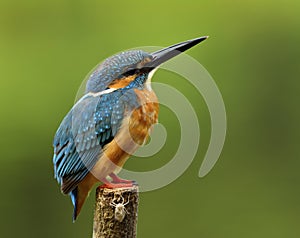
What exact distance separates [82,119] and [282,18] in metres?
→ 2.86

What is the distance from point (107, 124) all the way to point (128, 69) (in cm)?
23

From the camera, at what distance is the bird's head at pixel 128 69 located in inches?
121

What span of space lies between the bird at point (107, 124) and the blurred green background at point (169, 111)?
5.13ft

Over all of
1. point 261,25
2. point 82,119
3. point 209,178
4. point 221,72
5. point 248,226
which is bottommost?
point 248,226

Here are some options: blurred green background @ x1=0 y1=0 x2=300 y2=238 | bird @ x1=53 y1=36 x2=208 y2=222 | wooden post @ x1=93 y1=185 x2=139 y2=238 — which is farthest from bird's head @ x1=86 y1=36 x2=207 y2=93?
blurred green background @ x1=0 y1=0 x2=300 y2=238

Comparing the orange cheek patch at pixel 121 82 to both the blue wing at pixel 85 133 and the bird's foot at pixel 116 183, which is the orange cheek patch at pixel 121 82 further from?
the bird's foot at pixel 116 183

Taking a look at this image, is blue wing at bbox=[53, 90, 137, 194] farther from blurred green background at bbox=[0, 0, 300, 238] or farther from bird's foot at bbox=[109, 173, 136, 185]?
blurred green background at bbox=[0, 0, 300, 238]

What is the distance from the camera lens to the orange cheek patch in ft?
10.2

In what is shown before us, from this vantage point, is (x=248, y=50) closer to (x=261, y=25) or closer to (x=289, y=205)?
(x=261, y=25)

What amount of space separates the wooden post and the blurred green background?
203 cm

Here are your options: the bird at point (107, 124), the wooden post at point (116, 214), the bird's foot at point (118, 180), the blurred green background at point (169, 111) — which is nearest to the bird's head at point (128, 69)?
the bird at point (107, 124)

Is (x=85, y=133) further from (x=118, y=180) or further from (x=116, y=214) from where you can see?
(x=116, y=214)

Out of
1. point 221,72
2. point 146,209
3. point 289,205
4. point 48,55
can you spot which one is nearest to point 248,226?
point 289,205

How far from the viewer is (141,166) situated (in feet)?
15.7
